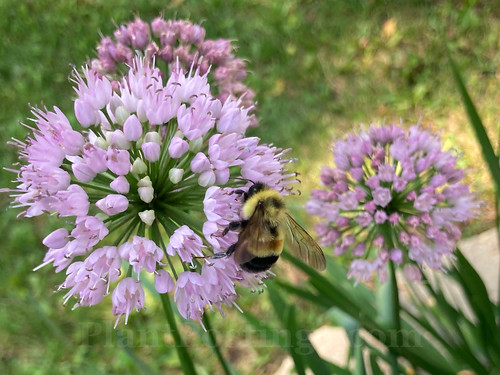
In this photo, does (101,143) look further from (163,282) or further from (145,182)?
(163,282)

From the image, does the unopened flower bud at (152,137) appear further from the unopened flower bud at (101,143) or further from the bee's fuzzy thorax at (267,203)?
the bee's fuzzy thorax at (267,203)

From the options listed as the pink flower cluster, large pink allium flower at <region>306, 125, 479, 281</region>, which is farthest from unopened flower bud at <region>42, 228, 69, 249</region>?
large pink allium flower at <region>306, 125, 479, 281</region>

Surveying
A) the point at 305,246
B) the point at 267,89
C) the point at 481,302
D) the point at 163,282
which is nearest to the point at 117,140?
the point at 163,282

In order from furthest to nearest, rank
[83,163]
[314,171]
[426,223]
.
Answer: [314,171] → [426,223] → [83,163]

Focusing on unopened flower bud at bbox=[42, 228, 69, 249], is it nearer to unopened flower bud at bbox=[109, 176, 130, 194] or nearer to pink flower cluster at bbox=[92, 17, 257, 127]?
unopened flower bud at bbox=[109, 176, 130, 194]

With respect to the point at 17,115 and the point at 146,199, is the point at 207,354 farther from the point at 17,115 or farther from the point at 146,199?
the point at 17,115

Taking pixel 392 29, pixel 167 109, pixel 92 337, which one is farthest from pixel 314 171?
pixel 167 109
